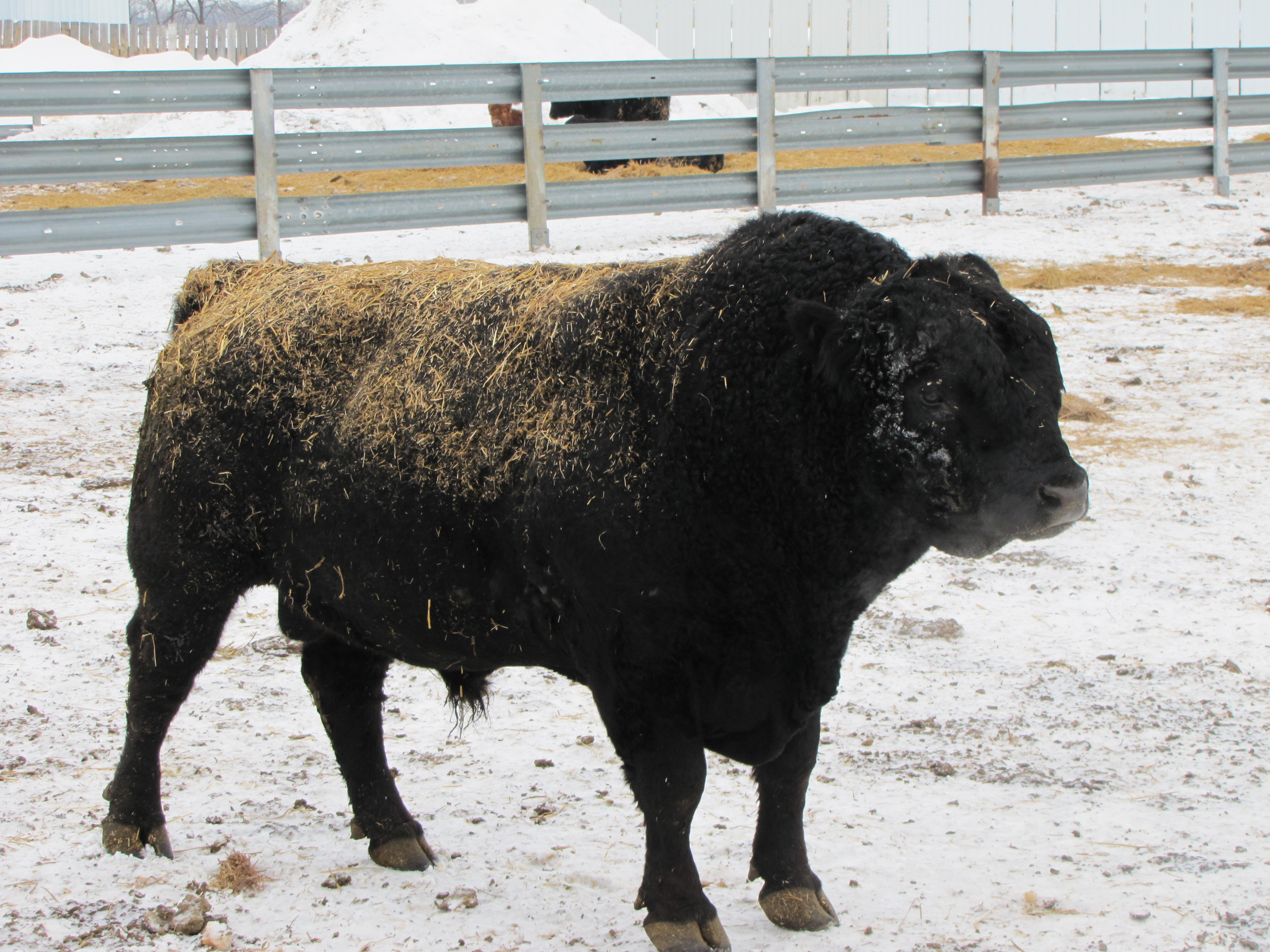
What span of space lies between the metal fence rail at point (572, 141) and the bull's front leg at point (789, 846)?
842 centimetres

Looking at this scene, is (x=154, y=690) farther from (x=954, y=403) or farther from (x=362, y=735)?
(x=954, y=403)

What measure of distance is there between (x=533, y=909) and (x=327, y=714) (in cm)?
90

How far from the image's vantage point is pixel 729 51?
29.2 m

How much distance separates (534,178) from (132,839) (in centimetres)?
884

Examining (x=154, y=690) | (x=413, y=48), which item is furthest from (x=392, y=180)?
(x=154, y=690)

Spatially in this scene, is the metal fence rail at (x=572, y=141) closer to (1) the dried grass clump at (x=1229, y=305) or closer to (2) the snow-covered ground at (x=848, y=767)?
(1) the dried grass clump at (x=1229, y=305)

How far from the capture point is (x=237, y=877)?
372cm

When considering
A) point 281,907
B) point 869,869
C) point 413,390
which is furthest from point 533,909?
point 413,390

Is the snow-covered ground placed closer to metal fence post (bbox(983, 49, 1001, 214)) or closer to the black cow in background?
metal fence post (bbox(983, 49, 1001, 214))

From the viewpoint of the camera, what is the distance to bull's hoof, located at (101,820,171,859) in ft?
12.7

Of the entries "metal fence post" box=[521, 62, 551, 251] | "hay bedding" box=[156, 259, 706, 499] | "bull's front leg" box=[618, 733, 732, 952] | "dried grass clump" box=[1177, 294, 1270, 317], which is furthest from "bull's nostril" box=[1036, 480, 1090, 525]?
"metal fence post" box=[521, 62, 551, 251]

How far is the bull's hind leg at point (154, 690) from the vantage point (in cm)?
389

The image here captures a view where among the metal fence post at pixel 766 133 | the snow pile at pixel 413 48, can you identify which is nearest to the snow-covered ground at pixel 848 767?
the metal fence post at pixel 766 133

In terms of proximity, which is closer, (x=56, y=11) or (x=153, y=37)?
(x=153, y=37)
